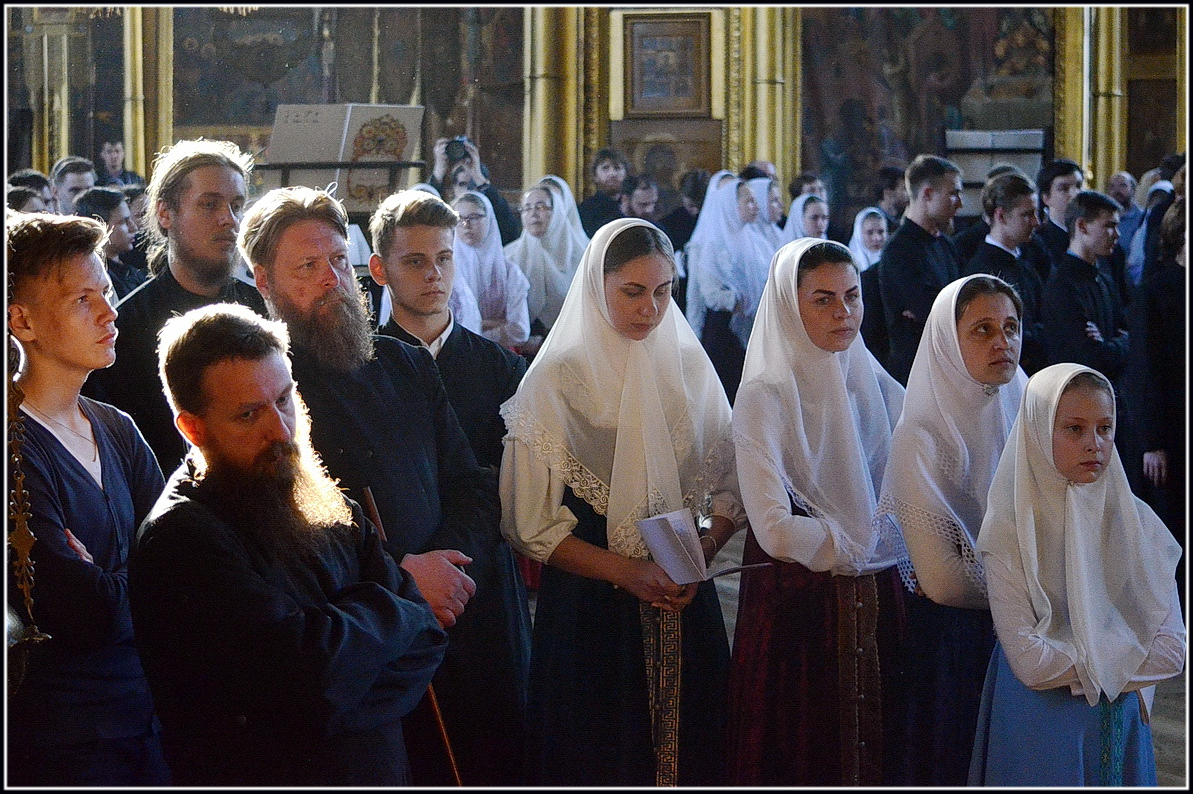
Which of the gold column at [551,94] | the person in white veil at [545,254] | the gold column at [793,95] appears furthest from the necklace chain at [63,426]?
the gold column at [793,95]

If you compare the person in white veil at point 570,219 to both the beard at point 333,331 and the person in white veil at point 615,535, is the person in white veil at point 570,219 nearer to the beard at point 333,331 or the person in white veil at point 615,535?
the person in white veil at point 615,535

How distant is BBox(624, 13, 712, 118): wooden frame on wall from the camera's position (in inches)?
550

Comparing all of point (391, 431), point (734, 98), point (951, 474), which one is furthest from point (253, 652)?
point (734, 98)

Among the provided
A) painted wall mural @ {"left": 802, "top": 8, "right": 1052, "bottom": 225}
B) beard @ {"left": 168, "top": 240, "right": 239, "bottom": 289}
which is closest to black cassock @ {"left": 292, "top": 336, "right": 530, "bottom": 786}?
beard @ {"left": 168, "top": 240, "right": 239, "bottom": 289}

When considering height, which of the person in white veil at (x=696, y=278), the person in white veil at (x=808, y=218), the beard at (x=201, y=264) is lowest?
the beard at (x=201, y=264)

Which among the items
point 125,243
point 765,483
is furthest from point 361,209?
point 765,483

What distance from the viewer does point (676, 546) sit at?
2.95 m

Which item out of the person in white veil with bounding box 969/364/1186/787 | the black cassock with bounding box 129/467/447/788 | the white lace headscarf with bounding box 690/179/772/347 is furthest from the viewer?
the white lace headscarf with bounding box 690/179/772/347

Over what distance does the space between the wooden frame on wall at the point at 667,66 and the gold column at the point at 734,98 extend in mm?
228

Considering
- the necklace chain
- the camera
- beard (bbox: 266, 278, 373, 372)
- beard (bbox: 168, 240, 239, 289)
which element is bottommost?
the necklace chain

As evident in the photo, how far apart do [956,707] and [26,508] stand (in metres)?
2.13

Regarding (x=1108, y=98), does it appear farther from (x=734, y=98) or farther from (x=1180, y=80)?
(x=734, y=98)

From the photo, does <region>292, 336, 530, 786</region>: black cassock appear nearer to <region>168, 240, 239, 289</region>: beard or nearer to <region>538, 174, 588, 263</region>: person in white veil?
<region>168, 240, 239, 289</region>: beard

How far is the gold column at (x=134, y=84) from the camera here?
13.1m
